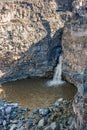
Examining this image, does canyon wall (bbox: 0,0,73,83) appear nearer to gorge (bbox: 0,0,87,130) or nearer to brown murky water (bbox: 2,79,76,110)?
gorge (bbox: 0,0,87,130)

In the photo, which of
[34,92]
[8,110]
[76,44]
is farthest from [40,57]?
[8,110]

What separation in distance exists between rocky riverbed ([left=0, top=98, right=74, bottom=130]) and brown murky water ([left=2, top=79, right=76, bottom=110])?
8.61 metres

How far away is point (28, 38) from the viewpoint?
1489 inches

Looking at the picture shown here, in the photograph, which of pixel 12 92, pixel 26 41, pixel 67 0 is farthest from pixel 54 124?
pixel 67 0

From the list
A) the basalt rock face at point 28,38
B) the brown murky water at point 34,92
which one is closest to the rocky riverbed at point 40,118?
the brown murky water at point 34,92

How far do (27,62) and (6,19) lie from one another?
16.3 feet

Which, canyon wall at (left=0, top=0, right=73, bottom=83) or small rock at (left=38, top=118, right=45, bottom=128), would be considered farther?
canyon wall at (left=0, top=0, right=73, bottom=83)

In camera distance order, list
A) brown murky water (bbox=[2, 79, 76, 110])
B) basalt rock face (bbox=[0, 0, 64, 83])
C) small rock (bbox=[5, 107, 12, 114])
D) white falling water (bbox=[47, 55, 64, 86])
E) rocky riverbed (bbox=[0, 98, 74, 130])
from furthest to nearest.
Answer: basalt rock face (bbox=[0, 0, 64, 83]) → white falling water (bbox=[47, 55, 64, 86]) → brown murky water (bbox=[2, 79, 76, 110]) → small rock (bbox=[5, 107, 12, 114]) → rocky riverbed (bbox=[0, 98, 74, 130])

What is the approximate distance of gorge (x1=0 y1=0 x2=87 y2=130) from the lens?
35.3 metres

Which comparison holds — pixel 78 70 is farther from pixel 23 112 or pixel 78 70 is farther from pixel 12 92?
pixel 23 112

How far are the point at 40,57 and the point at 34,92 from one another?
6.20 metres

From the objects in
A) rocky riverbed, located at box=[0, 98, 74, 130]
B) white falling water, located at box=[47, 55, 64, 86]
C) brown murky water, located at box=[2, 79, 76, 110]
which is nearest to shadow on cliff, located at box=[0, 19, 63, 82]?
white falling water, located at box=[47, 55, 64, 86]

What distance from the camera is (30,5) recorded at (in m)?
38.0

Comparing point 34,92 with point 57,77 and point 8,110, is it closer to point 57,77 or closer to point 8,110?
point 57,77
